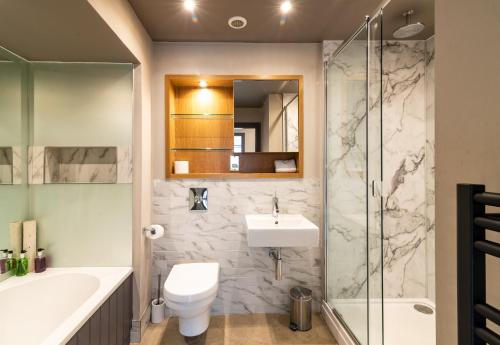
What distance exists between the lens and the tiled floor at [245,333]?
1.91 metres

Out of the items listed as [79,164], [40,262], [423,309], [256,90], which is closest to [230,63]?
[256,90]

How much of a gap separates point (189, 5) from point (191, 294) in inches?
76.0

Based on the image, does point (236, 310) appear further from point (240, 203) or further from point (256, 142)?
point (256, 142)

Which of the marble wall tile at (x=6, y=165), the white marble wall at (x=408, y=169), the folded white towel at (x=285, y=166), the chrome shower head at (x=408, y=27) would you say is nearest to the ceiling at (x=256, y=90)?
the white marble wall at (x=408, y=169)

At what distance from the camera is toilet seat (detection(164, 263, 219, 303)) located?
162cm

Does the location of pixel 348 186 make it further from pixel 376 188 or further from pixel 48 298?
pixel 48 298

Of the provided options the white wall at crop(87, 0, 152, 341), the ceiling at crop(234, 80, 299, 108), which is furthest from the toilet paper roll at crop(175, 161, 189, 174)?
the ceiling at crop(234, 80, 299, 108)

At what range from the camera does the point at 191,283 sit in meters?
1.75

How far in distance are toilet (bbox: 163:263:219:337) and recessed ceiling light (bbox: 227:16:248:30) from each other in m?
1.90

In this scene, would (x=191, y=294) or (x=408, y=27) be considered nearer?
(x=191, y=294)

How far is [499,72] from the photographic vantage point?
1.92 ft

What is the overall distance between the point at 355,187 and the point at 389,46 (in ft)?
4.60

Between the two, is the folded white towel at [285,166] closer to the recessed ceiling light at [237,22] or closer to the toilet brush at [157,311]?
the recessed ceiling light at [237,22]

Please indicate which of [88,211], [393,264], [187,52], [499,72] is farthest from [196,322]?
[187,52]
